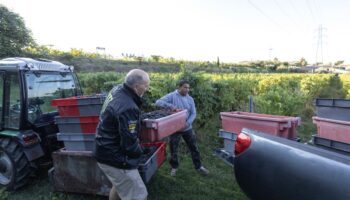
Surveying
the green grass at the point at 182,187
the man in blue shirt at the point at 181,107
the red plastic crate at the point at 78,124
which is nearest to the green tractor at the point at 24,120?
the green grass at the point at 182,187

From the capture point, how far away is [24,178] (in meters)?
5.15

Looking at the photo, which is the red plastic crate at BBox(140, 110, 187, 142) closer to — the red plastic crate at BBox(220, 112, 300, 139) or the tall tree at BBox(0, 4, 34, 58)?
the red plastic crate at BBox(220, 112, 300, 139)

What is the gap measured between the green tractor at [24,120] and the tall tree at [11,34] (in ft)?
69.2

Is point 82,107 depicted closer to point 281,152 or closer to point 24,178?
point 24,178

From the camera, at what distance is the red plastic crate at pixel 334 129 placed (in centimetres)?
364

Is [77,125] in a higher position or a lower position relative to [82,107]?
lower

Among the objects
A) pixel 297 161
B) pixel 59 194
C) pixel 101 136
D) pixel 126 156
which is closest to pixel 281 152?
pixel 297 161

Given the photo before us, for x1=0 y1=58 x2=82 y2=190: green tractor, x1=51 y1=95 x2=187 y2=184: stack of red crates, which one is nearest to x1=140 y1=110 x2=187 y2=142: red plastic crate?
x1=51 y1=95 x2=187 y2=184: stack of red crates

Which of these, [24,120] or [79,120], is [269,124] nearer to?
[79,120]

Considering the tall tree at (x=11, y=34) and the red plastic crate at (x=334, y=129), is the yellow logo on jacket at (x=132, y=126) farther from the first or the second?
the tall tree at (x=11, y=34)

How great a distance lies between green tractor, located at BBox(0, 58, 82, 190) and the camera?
5062mm

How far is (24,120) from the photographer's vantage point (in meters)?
5.12

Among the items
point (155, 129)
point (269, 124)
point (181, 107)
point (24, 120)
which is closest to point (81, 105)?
point (155, 129)

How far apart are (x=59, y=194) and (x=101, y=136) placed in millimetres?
2270
